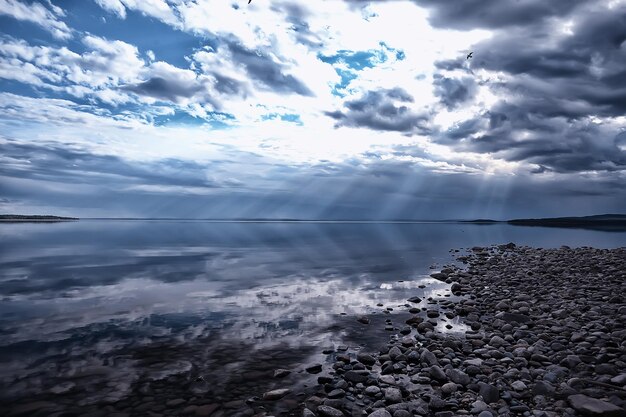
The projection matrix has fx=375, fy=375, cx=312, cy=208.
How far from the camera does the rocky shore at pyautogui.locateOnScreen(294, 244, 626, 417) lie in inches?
327

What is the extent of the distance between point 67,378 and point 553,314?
17150 mm

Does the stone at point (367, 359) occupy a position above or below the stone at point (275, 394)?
above

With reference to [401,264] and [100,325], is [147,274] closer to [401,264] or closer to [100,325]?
[100,325]

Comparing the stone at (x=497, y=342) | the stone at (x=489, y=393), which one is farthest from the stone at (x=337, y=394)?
the stone at (x=497, y=342)

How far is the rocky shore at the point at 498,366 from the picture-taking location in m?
8.30

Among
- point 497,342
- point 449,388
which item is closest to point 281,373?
point 449,388

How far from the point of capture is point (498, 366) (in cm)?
1038

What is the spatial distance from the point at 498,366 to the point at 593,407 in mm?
2866

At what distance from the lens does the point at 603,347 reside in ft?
36.3

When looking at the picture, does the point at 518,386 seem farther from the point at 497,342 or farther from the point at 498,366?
the point at 497,342

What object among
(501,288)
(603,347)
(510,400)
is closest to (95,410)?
(510,400)

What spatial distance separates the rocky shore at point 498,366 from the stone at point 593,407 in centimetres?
2

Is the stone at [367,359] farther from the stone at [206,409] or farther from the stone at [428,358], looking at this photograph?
the stone at [206,409]

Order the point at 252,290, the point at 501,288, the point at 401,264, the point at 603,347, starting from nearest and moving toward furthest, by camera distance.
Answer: the point at 603,347 < the point at 501,288 < the point at 252,290 < the point at 401,264
